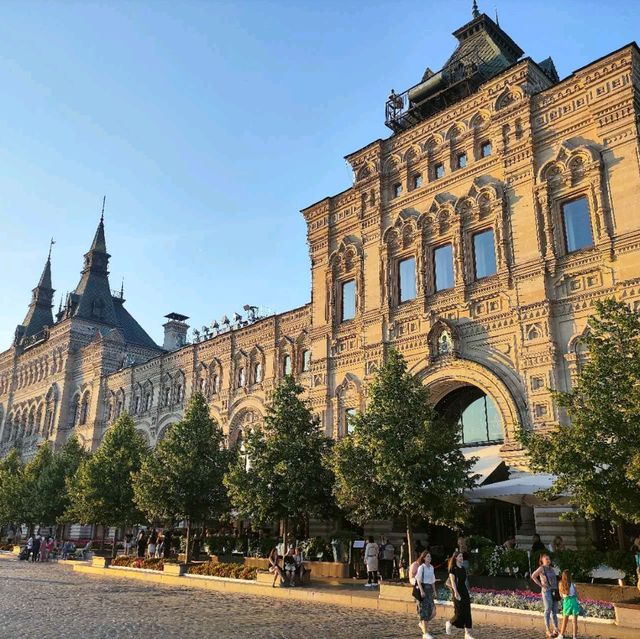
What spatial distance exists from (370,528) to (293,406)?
18.6 feet

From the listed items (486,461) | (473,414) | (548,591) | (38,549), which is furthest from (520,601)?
(38,549)

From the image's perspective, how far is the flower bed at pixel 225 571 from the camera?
22375 mm

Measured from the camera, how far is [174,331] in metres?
61.8

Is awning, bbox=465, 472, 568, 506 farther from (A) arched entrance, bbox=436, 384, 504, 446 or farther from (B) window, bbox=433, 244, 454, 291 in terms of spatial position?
(B) window, bbox=433, 244, 454, 291

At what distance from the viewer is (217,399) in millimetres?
40500

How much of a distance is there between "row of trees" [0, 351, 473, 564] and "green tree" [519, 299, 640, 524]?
3.70m

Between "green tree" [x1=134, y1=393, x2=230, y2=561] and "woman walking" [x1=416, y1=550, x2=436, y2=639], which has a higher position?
"green tree" [x1=134, y1=393, x2=230, y2=561]

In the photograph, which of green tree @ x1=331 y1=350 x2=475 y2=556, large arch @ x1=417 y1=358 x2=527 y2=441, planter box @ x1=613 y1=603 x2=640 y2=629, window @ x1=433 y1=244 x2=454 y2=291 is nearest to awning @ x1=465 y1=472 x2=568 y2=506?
green tree @ x1=331 y1=350 x2=475 y2=556

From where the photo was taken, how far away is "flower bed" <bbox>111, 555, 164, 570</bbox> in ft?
86.5

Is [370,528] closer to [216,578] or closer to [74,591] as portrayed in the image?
[216,578]

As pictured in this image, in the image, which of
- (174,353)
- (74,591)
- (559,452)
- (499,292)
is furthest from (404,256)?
(174,353)

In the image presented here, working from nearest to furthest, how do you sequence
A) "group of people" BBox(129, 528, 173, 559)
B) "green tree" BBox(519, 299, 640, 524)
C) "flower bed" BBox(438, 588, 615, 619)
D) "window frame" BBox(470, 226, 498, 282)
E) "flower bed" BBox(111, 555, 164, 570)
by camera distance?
"flower bed" BBox(438, 588, 615, 619) < "green tree" BBox(519, 299, 640, 524) < "window frame" BBox(470, 226, 498, 282) < "flower bed" BBox(111, 555, 164, 570) < "group of people" BBox(129, 528, 173, 559)

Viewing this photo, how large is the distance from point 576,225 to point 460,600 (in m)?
14.8

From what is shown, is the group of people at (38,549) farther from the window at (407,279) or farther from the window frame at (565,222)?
the window frame at (565,222)
